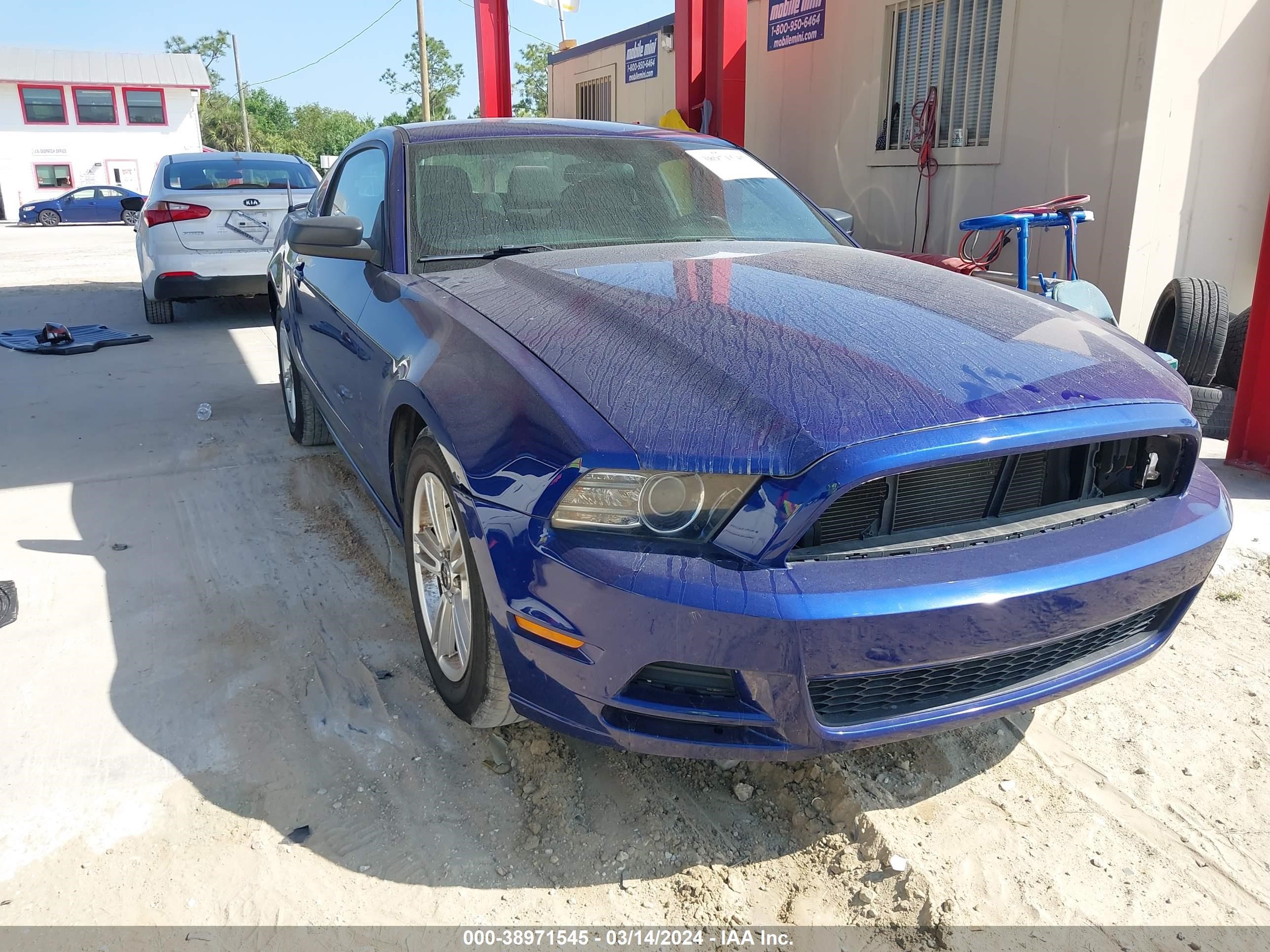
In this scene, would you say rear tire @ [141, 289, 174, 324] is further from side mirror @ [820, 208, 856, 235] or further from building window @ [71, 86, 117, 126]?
building window @ [71, 86, 117, 126]

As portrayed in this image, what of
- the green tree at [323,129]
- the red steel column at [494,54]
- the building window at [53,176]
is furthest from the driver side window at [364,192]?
the green tree at [323,129]

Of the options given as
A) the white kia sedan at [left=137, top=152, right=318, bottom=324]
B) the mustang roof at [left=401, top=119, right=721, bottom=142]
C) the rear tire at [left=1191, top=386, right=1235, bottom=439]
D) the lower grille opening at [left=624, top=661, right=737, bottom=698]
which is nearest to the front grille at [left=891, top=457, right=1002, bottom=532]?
the lower grille opening at [left=624, top=661, right=737, bottom=698]

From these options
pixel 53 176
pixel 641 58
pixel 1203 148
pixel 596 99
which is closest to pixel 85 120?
pixel 53 176

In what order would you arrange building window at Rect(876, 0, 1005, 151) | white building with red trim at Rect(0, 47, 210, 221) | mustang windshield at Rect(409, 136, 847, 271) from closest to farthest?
mustang windshield at Rect(409, 136, 847, 271)
building window at Rect(876, 0, 1005, 151)
white building with red trim at Rect(0, 47, 210, 221)

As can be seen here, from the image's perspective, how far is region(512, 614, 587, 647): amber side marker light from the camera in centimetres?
185

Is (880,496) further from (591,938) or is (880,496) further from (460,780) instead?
(460,780)

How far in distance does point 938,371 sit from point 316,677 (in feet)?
6.32

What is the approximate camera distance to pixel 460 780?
2332 millimetres

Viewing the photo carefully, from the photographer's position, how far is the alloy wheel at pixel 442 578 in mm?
2357

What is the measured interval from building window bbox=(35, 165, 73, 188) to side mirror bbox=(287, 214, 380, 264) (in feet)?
142

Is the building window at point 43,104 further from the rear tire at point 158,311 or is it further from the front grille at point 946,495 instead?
the front grille at point 946,495

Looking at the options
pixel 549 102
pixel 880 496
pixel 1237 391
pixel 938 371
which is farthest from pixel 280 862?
pixel 549 102

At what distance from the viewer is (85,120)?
4016cm

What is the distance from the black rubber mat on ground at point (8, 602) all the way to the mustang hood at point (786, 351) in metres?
1.81
